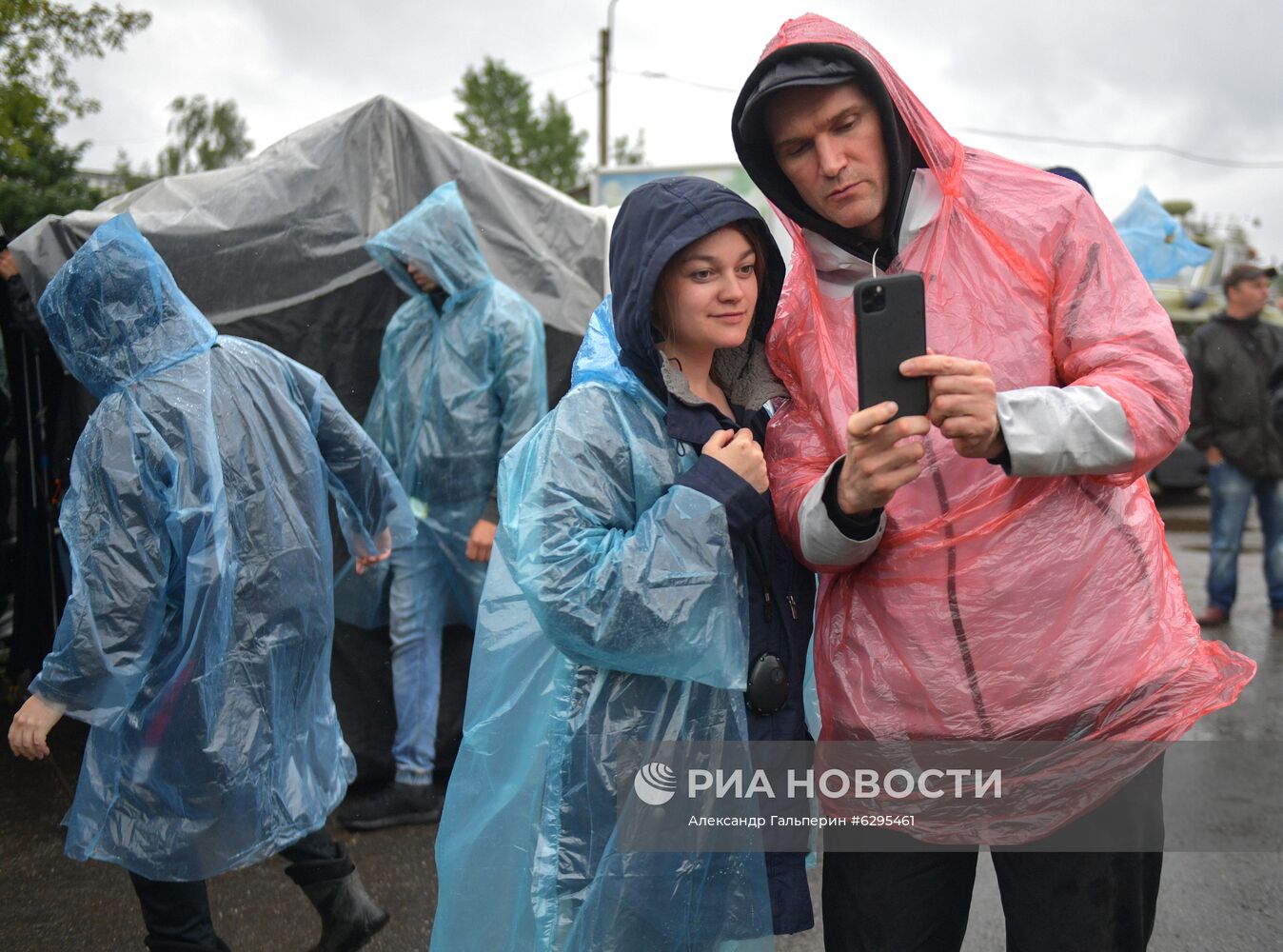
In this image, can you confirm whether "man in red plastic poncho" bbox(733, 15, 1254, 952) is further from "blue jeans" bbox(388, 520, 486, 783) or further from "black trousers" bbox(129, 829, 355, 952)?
"blue jeans" bbox(388, 520, 486, 783)

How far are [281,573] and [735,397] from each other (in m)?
1.20

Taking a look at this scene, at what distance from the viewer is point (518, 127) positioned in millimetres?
30516

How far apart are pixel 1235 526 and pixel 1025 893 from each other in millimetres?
5490

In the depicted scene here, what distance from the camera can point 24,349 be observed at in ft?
14.1

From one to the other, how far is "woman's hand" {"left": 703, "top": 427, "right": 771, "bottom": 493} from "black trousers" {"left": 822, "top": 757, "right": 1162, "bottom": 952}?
0.59 metres

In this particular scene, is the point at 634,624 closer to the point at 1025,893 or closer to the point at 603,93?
the point at 1025,893

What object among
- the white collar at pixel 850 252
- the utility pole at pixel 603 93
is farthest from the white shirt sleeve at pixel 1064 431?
the utility pole at pixel 603 93

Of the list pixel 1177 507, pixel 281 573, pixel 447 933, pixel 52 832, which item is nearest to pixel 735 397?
pixel 447 933

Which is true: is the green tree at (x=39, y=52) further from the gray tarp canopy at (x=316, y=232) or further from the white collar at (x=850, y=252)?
the white collar at (x=850, y=252)

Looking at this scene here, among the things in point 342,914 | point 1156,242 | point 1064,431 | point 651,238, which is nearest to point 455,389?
point 342,914

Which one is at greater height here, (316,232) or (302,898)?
(316,232)

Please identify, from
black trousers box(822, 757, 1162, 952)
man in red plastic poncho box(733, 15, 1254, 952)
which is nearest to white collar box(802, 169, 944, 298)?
man in red plastic poncho box(733, 15, 1254, 952)

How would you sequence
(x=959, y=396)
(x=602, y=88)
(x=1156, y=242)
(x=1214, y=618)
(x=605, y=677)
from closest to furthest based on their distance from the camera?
1. (x=959, y=396)
2. (x=605, y=677)
3. (x=1156, y=242)
4. (x=1214, y=618)
5. (x=602, y=88)

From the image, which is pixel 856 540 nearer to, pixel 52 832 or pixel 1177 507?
pixel 52 832
